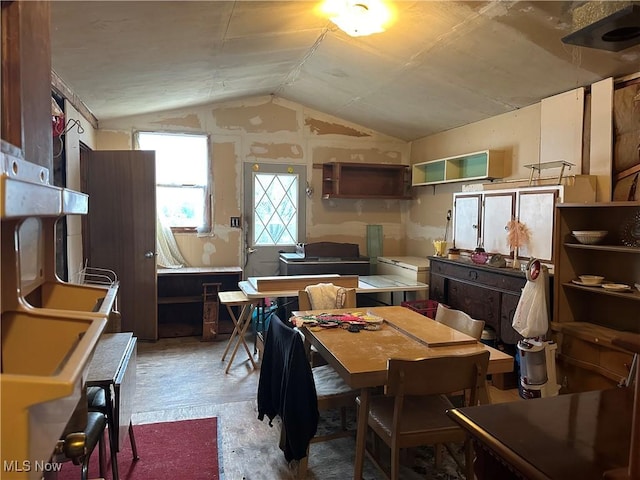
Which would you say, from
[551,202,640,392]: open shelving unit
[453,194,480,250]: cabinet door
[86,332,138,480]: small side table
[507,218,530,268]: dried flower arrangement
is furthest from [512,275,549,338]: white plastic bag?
[86,332,138,480]: small side table

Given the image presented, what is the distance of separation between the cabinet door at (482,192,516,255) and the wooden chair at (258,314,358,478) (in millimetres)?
2042

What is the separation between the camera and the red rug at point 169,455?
A: 89.7 inches

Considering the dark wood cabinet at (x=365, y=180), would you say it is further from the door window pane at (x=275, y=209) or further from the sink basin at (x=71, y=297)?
the sink basin at (x=71, y=297)

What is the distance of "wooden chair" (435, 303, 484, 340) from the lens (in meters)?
2.52

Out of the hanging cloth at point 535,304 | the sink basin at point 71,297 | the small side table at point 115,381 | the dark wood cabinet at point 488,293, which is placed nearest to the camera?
the sink basin at point 71,297

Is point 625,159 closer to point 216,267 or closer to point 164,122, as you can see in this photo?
point 216,267

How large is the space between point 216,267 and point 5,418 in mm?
4732

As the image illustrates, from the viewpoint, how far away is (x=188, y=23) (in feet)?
8.35

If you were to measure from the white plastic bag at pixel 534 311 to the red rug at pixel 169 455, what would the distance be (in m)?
2.19

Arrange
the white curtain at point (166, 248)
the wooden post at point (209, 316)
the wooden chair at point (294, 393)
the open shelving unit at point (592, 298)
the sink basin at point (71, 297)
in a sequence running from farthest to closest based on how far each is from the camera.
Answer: the white curtain at point (166, 248), the wooden post at point (209, 316), the open shelving unit at point (592, 298), the wooden chair at point (294, 393), the sink basin at point (71, 297)

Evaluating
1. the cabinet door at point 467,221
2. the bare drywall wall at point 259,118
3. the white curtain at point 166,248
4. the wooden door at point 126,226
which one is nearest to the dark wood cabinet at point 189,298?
the white curtain at point 166,248

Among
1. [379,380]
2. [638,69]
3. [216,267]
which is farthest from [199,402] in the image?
[638,69]

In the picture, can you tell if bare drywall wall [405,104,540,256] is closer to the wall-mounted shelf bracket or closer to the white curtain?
the wall-mounted shelf bracket

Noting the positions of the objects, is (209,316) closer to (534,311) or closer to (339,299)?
(339,299)
